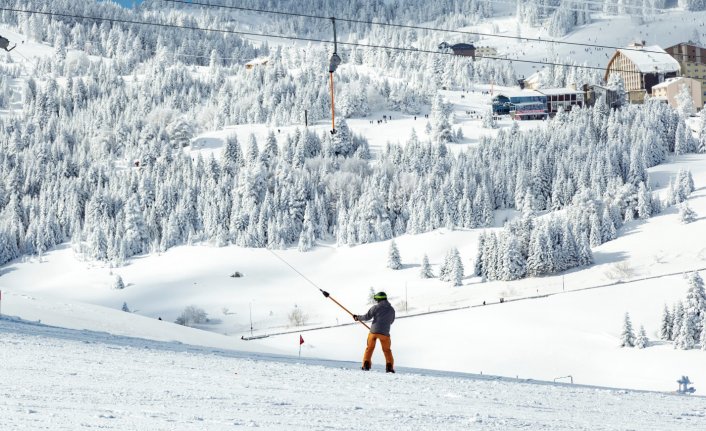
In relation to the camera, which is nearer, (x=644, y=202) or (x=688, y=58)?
(x=644, y=202)

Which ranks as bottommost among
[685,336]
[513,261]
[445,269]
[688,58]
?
[445,269]

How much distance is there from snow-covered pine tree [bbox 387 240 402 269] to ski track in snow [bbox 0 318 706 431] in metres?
84.9

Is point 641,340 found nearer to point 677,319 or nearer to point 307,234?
point 677,319

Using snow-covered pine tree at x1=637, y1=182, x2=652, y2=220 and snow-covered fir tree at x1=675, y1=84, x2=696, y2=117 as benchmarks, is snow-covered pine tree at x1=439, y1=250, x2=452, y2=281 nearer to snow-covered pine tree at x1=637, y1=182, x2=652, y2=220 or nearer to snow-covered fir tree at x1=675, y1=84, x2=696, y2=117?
snow-covered pine tree at x1=637, y1=182, x2=652, y2=220

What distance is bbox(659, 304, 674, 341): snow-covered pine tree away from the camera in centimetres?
6950

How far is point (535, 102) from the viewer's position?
157 m

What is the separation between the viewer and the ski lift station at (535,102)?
15600cm

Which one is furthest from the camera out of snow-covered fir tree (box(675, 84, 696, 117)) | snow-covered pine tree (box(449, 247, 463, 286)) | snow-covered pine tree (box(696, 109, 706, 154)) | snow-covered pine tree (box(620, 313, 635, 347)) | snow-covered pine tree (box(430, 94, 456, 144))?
snow-covered fir tree (box(675, 84, 696, 117))

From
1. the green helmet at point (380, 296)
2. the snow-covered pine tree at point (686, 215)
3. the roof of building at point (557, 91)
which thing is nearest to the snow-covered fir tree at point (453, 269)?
the snow-covered pine tree at point (686, 215)

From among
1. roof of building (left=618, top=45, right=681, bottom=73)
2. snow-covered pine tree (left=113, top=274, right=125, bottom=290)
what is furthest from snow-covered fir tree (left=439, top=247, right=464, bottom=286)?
roof of building (left=618, top=45, right=681, bottom=73)

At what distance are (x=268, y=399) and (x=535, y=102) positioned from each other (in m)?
149

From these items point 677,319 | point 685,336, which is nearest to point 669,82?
point 677,319

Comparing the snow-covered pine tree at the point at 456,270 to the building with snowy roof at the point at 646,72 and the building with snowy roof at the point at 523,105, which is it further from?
the building with snowy roof at the point at 646,72

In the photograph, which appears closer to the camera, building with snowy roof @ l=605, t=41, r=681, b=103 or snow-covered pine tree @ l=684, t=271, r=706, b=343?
snow-covered pine tree @ l=684, t=271, r=706, b=343
